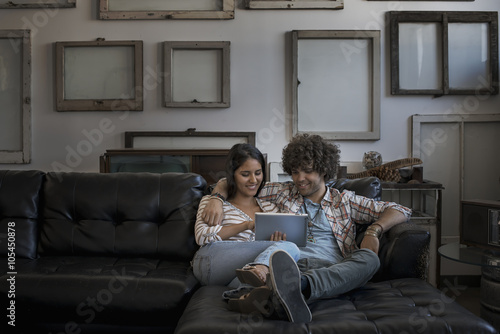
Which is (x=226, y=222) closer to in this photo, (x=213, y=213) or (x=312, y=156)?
(x=213, y=213)

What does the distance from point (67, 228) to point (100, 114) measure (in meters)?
1.42

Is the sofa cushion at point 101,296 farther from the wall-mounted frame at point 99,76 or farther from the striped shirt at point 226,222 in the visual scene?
the wall-mounted frame at point 99,76

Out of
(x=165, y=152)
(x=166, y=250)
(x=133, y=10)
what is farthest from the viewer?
(x=133, y=10)

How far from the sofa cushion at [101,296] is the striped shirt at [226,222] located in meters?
0.19

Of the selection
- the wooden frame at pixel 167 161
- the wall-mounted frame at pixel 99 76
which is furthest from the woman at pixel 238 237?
the wall-mounted frame at pixel 99 76

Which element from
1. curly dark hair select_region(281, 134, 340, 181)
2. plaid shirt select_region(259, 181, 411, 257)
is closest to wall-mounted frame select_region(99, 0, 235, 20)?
curly dark hair select_region(281, 134, 340, 181)

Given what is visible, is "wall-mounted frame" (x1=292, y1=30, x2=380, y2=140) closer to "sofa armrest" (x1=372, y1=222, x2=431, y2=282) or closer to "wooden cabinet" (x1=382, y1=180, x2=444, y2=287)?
"wooden cabinet" (x1=382, y1=180, x2=444, y2=287)

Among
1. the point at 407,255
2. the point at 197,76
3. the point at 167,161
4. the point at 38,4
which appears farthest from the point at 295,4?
the point at 407,255

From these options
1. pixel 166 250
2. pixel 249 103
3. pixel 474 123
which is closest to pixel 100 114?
pixel 249 103

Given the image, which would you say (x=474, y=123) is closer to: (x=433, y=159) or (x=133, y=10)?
(x=433, y=159)

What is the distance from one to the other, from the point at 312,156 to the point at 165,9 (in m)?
2.01

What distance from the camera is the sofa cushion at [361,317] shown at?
156cm

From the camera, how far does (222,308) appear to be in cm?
176

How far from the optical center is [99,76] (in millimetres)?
3816
